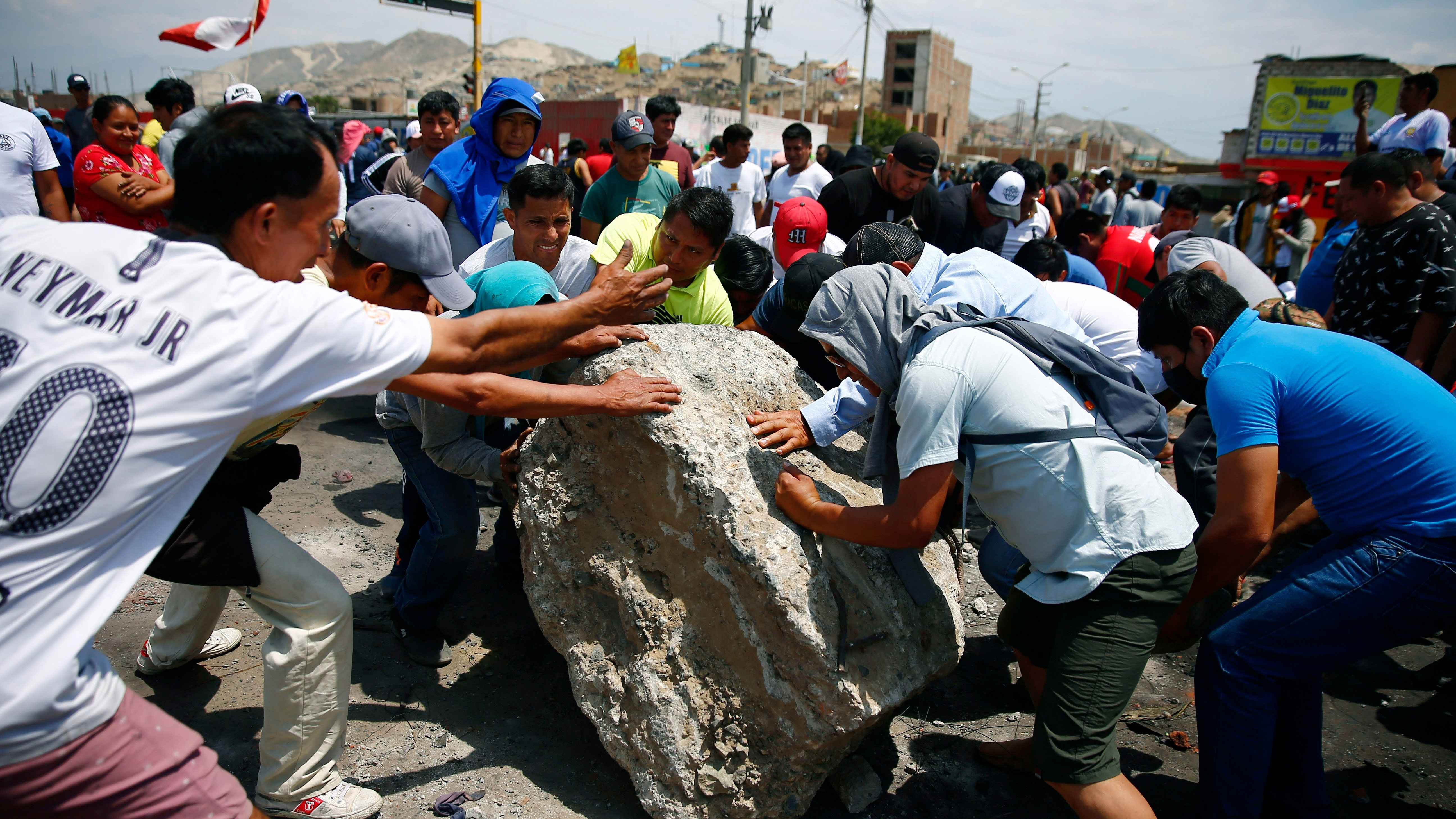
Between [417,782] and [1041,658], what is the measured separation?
2.04 metres

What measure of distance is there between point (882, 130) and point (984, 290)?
50570mm

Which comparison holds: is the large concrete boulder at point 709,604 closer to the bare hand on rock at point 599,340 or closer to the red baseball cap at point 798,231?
the bare hand on rock at point 599,340

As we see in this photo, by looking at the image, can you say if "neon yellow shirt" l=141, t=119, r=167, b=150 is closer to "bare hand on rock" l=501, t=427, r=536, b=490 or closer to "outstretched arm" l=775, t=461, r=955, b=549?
"bare hand on rock" l=501, t=427, r=536, b=490

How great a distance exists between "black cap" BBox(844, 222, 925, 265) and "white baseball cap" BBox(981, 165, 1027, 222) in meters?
2.17

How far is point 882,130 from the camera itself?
49.8 metres

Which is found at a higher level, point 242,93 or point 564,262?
point 242,93

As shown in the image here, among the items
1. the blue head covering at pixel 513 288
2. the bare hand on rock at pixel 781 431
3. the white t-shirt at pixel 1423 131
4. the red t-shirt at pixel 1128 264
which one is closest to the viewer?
the bare hand on rock at pixel 781 431

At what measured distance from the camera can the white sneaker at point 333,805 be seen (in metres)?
2.25

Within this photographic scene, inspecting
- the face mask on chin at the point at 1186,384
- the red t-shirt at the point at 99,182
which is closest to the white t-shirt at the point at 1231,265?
the face mask on chin at the point at 1186,384

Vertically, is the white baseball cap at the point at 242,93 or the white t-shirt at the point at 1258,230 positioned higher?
the white baseball cap at the point at 242,93

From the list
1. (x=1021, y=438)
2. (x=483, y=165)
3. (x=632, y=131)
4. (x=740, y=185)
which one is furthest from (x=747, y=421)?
(x=740, y=185)

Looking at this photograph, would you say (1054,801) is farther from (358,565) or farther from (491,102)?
(491,102)

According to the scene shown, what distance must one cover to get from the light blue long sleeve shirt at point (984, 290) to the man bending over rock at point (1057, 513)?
1.97 ft

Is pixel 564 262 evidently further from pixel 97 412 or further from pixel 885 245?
pixel 97 412
